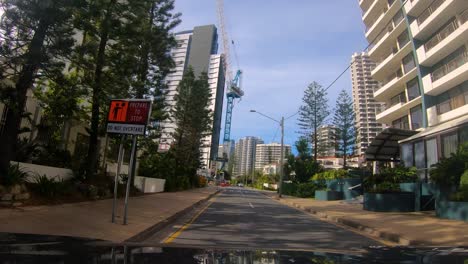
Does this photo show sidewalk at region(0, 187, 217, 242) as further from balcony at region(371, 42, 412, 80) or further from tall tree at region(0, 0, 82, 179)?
balcony at region(371, 42, 412, 80)

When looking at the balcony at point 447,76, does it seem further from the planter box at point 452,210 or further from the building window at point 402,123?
the planter box at point 452,210

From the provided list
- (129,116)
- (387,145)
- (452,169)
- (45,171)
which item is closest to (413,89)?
(387,145)

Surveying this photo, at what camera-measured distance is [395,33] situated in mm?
43000

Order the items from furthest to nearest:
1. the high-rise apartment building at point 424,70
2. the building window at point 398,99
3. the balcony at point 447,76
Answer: the building window at point 398,99
the balcony at point 447,76
the high-rise apartment building at point 424,70

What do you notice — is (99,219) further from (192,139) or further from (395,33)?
(395,33)

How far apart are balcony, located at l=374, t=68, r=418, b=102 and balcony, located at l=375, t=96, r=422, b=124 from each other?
69.8 inches

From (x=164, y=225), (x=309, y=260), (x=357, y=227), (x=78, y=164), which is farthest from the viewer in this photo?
(x=78, y=164)

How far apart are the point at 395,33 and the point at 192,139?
25.8 meters

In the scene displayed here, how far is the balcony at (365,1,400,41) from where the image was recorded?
43.2 m

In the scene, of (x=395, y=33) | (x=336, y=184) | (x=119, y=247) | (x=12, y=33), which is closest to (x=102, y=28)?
(x=12, y=33)

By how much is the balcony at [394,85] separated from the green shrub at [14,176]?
118 feet

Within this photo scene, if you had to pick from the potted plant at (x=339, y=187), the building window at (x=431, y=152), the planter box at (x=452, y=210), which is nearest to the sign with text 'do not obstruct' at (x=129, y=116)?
the planter box at (x=452, y=210)

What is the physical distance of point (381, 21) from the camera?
46094mm

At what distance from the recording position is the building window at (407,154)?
78.3ft
